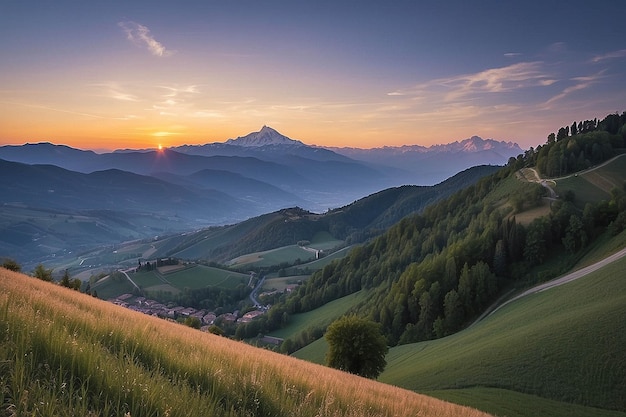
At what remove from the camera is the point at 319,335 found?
97688mm

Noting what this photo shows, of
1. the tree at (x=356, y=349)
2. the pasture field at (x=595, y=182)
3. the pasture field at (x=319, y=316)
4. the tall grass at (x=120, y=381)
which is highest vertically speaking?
the pasture field at (x=595, y=182)

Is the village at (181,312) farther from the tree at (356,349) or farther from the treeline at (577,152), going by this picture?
the treeline at (577,152)

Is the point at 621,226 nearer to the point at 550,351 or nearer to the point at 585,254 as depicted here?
the point at 585,254

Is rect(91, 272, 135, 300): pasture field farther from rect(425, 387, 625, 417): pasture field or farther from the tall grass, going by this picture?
the tall grass

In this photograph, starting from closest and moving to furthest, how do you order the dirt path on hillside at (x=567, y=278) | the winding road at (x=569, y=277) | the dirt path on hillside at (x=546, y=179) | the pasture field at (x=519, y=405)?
the pasture field at (x=519, y=405), the winding road at (x=569, y=277), the dirt path on hillside at (x=567, y=278), the dirt path on hillside at (x=546, y=179)

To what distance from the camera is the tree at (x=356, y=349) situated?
3991 centimetres

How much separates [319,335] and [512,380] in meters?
69.4

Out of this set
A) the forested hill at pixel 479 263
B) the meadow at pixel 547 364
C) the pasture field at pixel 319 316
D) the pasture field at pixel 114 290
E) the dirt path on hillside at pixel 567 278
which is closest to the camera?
the meadow at pixel 547 364

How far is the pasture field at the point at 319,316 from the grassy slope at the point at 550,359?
6341 cm

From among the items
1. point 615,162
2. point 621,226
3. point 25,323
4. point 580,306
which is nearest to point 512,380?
point 580,306

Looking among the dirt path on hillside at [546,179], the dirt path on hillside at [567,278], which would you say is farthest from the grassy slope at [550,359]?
the dirt path on hillside at [546,179]

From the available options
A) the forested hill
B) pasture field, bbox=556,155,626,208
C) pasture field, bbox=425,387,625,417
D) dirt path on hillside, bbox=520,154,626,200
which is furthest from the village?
pasture field, bbox=425,387,625,417

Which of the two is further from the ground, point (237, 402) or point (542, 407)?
point (237, 402)

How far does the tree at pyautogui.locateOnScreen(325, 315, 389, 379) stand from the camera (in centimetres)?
3991
